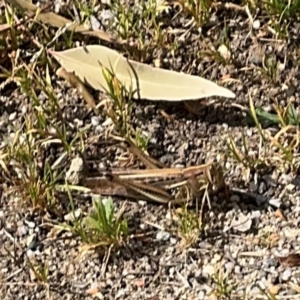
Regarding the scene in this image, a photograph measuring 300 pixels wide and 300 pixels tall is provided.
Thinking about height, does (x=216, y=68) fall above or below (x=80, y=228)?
above

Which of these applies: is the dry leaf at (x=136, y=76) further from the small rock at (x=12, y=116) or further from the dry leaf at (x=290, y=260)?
the dry leaf at (x=290, y=260)

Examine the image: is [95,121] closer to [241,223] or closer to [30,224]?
[30,224]

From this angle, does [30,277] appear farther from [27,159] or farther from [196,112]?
[196,112]

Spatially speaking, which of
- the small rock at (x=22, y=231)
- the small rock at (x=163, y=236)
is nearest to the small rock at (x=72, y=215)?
the small rock at (x=22, y=231)

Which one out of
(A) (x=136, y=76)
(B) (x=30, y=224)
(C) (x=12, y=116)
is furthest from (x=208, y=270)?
(C) (x=12, y=116)

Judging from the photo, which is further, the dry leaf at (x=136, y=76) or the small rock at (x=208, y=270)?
the dry leaf at (x=136, y=76)

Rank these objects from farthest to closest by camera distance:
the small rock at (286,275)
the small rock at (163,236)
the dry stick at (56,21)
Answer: the dry stick at (56,21), the small rock at (163,236), the small rock at (286,275)

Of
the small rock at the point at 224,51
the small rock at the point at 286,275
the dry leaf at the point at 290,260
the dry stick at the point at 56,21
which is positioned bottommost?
the small rock at the point at 286,275

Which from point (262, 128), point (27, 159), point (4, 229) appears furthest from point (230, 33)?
point (4, 229)
